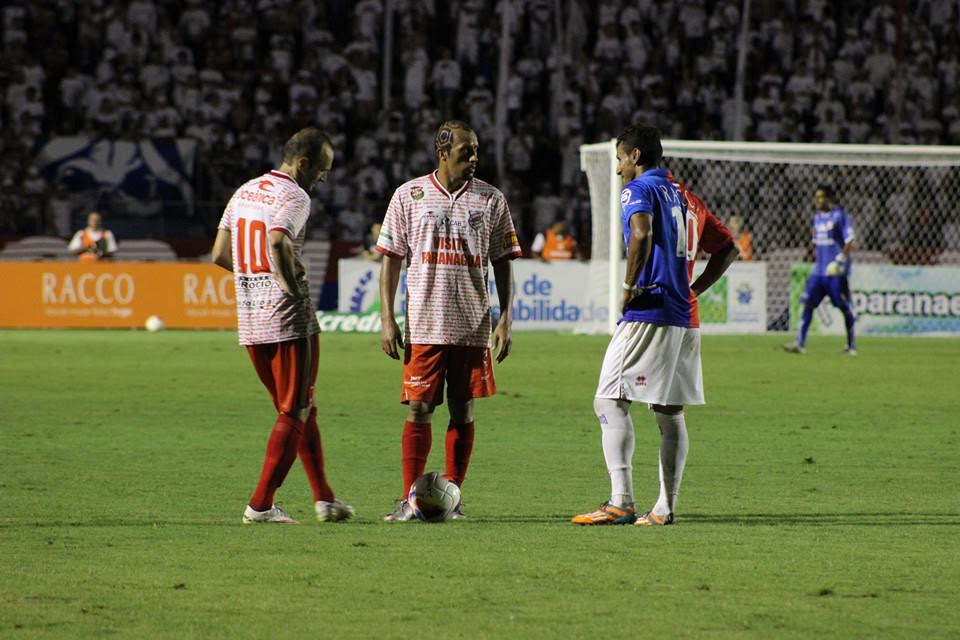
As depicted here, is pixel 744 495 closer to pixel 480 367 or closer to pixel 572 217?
pixel 480 367

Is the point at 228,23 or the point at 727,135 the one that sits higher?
the point at 228,23

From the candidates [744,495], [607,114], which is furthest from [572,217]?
[744,495]

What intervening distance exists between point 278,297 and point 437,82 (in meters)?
24.3

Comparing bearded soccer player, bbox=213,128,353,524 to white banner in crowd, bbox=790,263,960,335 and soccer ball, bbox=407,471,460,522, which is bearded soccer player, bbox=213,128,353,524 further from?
white banner in crowd, bbox=790,263,960,335

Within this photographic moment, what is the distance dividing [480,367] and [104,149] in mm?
20951

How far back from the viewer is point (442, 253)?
788 cm

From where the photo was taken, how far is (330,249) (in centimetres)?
2802

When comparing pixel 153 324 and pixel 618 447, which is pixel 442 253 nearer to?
pixel 618 447

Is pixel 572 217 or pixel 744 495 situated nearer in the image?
pixel 744 495

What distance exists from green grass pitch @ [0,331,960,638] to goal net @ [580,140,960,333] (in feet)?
31.9

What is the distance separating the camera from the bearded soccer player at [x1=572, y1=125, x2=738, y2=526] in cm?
767

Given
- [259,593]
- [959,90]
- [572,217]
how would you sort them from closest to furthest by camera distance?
[259,593]
[572,217]
[959,90]

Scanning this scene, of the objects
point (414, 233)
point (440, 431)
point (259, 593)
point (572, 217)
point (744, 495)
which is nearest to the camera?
point (259, 593)

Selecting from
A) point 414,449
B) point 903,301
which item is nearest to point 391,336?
point 414,449
